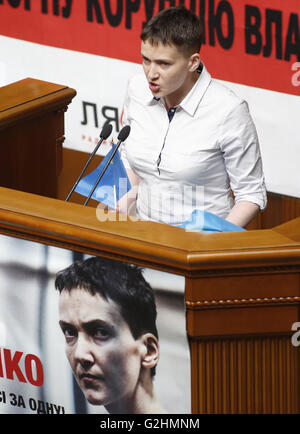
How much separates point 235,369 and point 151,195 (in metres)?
0.70

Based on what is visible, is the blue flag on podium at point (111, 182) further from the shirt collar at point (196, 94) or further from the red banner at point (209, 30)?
the red banner at point (209, 30)

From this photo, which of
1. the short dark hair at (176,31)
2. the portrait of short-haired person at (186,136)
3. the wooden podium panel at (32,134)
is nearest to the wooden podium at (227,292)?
the portrait of short-haired person at (186,136)

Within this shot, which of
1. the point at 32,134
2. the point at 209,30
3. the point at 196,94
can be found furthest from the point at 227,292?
the point at 209,30

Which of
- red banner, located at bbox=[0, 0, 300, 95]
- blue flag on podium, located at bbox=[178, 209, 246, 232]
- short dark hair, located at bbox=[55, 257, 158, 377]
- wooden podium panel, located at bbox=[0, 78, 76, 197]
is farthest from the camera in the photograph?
red banner, located at bbox=[0, 0, 300, 95]

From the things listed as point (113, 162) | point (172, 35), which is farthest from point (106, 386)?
point (172, 35)

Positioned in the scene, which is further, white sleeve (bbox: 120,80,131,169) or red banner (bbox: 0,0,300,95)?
red banner (bbox: 0,0,300,95)

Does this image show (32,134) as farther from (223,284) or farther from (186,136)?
(223,284)

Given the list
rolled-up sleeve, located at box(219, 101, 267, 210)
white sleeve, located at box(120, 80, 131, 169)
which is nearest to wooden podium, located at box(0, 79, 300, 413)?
rolled-up sleeve, located at box(219, 101, 267, 210)

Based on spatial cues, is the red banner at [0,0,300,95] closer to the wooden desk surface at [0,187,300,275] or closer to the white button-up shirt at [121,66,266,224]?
the white button-up shirt at [121,66,266,224]

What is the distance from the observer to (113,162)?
3.15 meters

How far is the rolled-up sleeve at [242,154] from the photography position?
114 inches

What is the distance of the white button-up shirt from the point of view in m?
2.92
